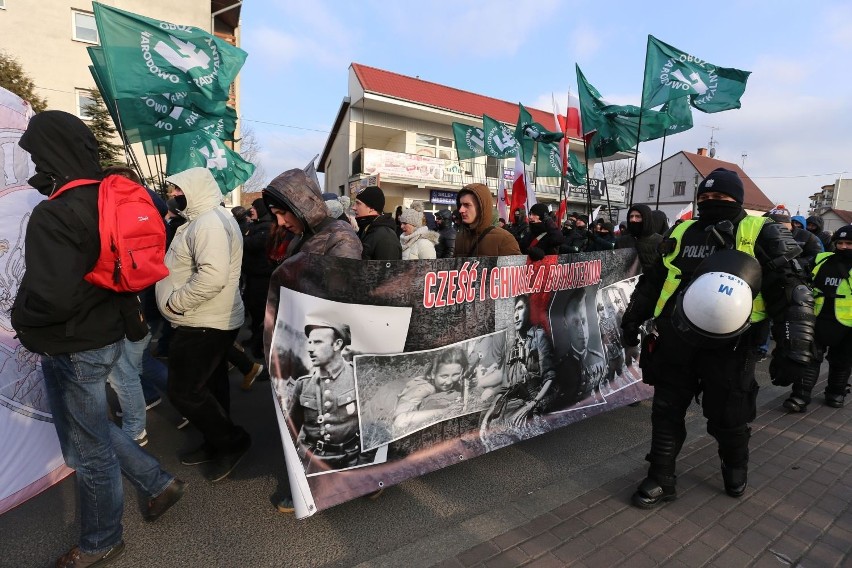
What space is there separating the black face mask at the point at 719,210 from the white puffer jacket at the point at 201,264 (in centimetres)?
287

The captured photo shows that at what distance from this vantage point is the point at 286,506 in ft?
8.43

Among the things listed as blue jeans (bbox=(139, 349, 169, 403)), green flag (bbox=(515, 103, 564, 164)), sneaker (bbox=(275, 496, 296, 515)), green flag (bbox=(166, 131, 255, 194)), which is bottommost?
sneaker (bbox=(275, 496, 296, 515))

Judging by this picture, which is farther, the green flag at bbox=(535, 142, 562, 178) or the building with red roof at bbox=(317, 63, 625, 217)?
the building with red roof at bbox=(317, 63, 625, 217)

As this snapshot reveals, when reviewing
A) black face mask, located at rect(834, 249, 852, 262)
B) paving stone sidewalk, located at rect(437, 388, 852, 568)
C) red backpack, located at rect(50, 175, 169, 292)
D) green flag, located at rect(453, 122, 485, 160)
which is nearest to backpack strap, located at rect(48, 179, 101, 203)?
red backpack, located at rect(50, 175, 169, 292)

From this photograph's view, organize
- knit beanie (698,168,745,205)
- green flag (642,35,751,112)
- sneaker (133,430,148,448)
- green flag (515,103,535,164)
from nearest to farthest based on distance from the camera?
knit beanie (698,168,745,205)
sneaker (133,430,148,448)
green flag (642,35,751,112)
green flag (515,103,535,164)

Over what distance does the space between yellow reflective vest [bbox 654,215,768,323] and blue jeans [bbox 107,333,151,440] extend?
3.34 metres

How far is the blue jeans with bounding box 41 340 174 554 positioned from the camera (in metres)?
2.03

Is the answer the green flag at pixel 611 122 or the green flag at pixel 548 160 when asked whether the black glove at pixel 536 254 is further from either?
the green flag at pixel 548 160

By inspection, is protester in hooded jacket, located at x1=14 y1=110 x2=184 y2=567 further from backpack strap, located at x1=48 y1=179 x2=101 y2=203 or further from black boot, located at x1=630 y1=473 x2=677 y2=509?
black boot, located at x1=630 y1=473 x2=677 y2=509

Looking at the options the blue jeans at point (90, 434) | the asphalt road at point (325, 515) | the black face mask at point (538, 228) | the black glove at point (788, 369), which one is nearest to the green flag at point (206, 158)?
the black face mask at point (538, 228)

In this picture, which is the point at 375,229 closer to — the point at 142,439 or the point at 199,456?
the point at 199,456

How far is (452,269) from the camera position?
9.18 ft

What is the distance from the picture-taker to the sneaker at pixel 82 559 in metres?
2.08

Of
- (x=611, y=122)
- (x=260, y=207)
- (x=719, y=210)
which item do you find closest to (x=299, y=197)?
(x=719, y=210)
